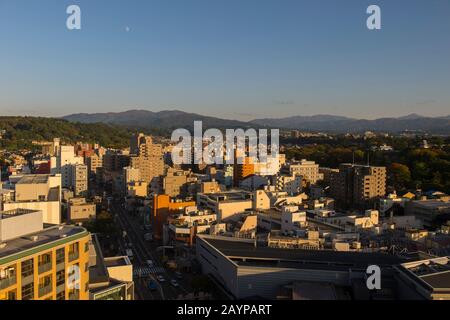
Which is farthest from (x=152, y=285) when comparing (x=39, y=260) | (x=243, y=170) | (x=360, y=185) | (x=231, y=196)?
(x=243, y=170)

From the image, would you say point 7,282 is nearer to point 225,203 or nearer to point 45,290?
point 45,290

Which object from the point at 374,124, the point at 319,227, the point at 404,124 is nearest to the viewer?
the point at 319,227

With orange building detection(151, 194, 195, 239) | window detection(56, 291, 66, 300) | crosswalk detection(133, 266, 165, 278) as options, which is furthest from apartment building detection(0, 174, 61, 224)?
window detection(56, 291, 66, 300)

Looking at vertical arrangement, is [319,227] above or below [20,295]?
below

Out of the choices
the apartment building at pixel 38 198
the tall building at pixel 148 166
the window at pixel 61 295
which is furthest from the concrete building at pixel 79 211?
the window at pixel 61 295

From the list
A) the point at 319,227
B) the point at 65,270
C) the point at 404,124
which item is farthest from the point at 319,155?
the point at 404,124

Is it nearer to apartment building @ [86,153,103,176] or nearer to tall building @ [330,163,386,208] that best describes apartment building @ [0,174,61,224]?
tall building @ [330,163,386,208]

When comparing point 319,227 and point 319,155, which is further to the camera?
point 319,155
